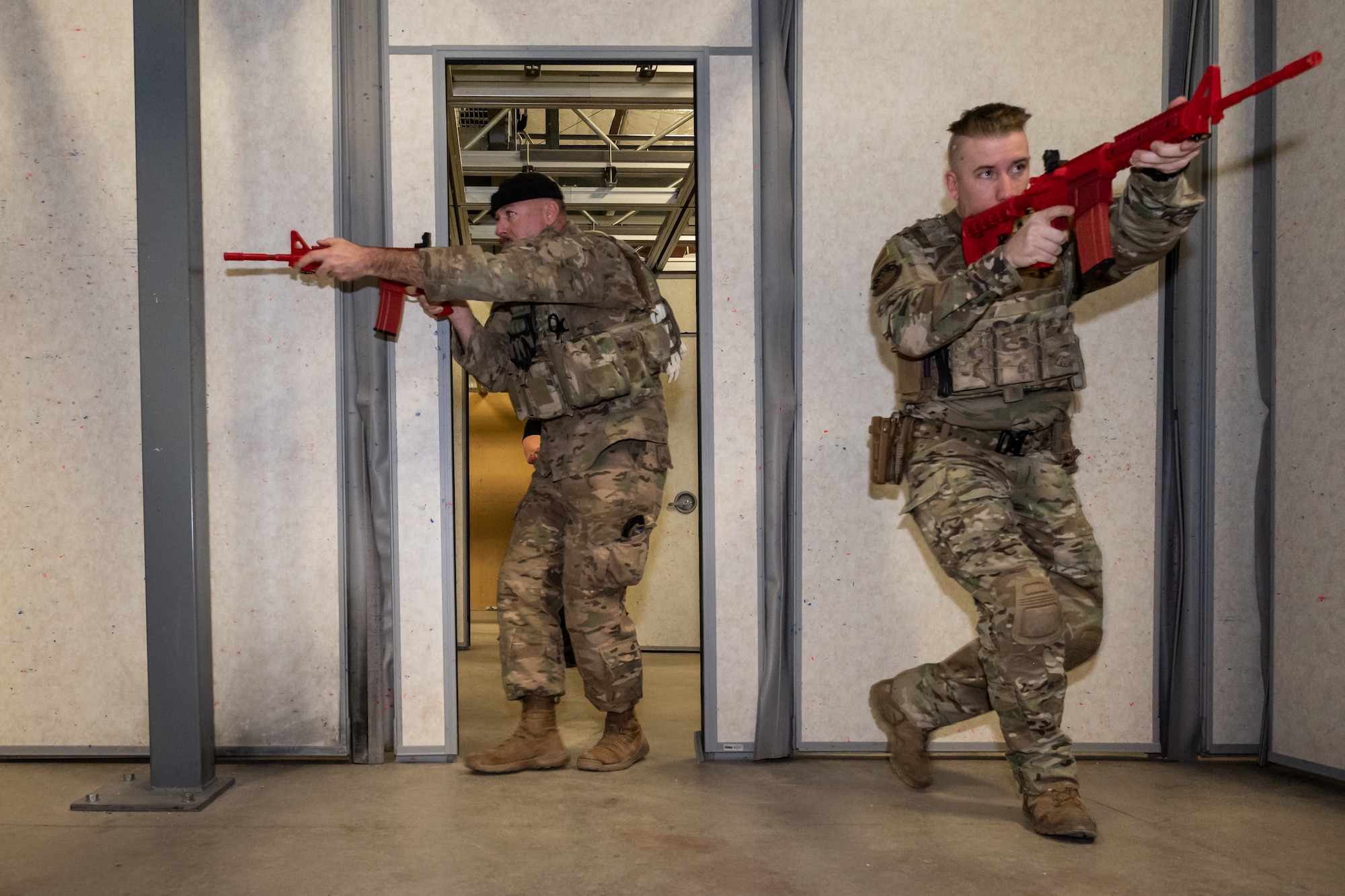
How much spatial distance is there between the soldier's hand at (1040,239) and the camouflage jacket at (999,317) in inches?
2.1

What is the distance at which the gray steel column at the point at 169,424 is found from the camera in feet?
8.36

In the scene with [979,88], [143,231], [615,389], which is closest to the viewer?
[143,231]

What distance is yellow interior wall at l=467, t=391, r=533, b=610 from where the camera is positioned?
280 inches

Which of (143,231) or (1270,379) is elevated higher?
(143,231)

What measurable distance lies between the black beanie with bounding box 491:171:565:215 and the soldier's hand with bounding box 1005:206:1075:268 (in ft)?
4.74

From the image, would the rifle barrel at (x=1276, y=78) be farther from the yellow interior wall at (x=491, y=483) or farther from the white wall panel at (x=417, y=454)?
the yellow interior wall at (x=491, y=483)

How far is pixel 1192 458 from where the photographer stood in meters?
3.05

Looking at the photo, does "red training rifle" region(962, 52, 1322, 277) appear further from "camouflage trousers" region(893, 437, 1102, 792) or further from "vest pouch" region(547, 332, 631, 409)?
"vest pouch" region(547, 332, 631, 409)

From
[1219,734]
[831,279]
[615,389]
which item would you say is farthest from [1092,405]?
[615,389]

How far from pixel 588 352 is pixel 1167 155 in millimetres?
1614

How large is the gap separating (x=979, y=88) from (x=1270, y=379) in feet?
4.35

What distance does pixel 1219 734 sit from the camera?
120 inches

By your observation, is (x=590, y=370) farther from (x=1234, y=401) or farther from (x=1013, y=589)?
(x=1234, y=401)

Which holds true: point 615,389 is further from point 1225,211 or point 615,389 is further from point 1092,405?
point 1225,211
